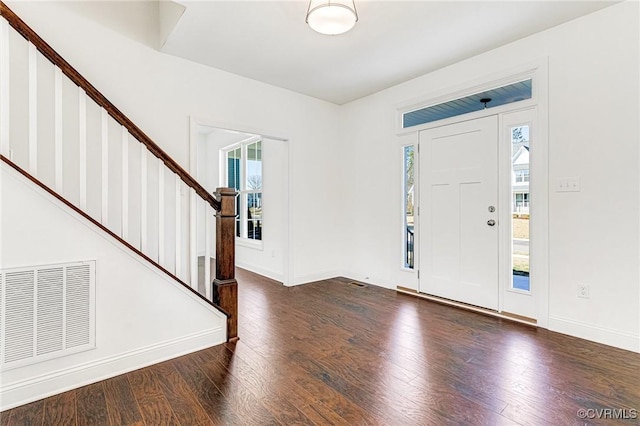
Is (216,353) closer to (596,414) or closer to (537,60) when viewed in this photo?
(596,414)

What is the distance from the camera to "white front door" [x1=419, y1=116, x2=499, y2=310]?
3180 millimetres

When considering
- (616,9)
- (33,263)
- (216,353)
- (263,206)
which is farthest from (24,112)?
(616,9)

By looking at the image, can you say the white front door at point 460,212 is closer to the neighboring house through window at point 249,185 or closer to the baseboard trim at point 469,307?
the baseboard trim at point 469,307

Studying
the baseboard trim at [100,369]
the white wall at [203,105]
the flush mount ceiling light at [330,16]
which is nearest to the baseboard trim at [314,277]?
the white wall at [203,105]

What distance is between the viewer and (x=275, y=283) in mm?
4449

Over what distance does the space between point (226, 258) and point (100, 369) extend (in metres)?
1.05

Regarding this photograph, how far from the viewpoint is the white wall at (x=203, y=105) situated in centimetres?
274

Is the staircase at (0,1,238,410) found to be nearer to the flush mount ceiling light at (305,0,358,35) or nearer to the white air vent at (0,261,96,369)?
the white air vent at (0,261,96,369)

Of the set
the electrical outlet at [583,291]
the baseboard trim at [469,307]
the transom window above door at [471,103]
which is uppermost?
the transom window above door at [471,103]

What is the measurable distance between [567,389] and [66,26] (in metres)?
4.62

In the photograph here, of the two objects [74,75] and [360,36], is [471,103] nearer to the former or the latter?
[360,36]

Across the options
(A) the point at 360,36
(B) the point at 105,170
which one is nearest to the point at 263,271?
(B) the point at 105,170

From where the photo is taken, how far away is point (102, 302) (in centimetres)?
197

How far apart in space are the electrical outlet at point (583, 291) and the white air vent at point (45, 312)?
3658 mm
